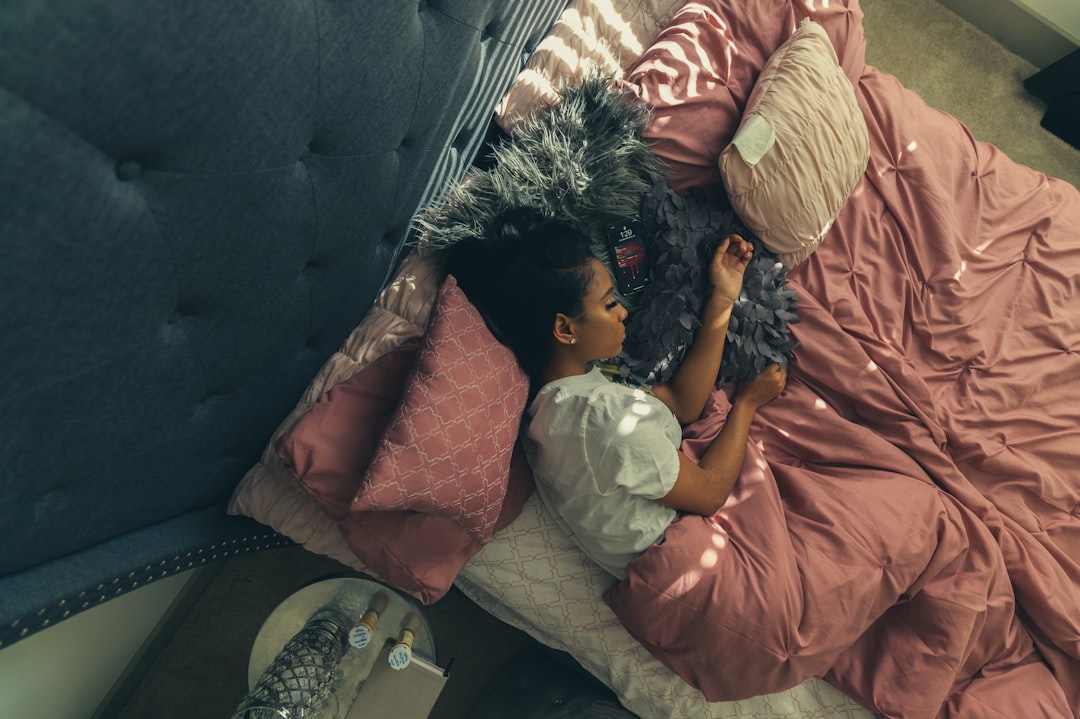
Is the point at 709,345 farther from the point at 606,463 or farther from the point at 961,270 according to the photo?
the point at 961,270

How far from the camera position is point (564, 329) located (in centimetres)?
118

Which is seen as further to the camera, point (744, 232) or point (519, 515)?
Answer: point (744, 232)

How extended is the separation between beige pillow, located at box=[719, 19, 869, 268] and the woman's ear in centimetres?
42

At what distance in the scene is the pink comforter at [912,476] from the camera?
3.54 ft

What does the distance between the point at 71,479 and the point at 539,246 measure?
0.76 meters

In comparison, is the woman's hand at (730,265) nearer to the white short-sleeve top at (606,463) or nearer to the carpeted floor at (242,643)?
the white short-sleeve top at (606,463)

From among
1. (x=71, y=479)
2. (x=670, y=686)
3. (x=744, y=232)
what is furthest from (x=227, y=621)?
(x=744, y=232)

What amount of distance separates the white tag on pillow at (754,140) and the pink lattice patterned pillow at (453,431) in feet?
1.94

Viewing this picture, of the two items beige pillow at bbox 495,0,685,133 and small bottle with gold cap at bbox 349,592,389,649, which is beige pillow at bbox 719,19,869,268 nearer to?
beige pillow at bbox 495,0,685,133

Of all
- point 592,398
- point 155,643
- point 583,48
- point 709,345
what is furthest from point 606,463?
point 155,643

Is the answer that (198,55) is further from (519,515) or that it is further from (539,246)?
(519,515)

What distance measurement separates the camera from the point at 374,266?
1.19 meters

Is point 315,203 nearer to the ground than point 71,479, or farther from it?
farther from it

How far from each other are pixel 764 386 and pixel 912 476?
0.31 metres
